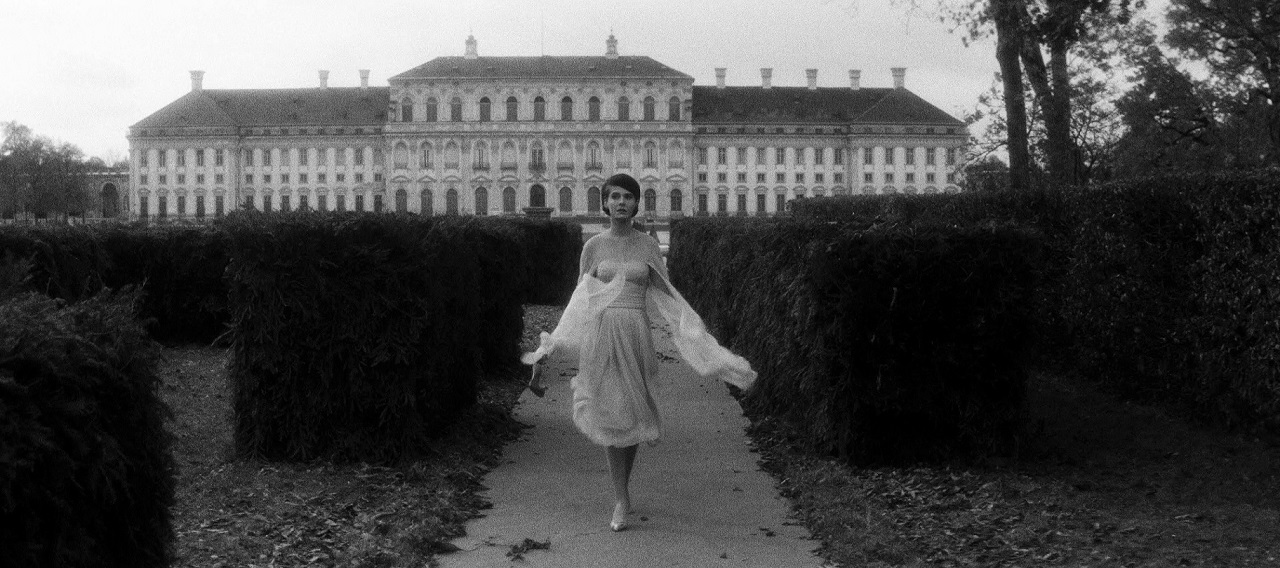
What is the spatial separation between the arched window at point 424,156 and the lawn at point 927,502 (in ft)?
293

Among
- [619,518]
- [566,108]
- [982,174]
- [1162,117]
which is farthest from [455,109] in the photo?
[619,518]

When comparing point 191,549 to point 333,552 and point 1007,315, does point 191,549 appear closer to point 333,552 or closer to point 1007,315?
point 333,552

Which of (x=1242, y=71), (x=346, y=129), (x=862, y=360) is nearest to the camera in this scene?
(x=862, y=360)

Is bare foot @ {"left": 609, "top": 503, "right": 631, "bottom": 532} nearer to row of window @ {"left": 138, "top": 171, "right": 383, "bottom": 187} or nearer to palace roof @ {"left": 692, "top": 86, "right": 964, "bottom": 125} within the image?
palace roof @ {"left": 692, "top": 86, "right": 964, "bottom": 125}

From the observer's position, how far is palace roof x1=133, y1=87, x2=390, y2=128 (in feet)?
321

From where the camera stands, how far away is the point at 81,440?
3.04m

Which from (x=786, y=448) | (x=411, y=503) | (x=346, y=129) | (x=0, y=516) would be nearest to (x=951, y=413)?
(x=786, y=448)

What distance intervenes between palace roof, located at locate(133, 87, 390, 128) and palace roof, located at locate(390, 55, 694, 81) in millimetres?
4200

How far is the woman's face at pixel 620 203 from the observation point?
20.2 feet

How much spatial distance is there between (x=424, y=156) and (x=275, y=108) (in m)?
12.1

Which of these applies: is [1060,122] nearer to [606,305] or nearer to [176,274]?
[176,274]

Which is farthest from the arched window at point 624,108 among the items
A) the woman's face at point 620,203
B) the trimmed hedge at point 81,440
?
the trimmed hedge at point 81,440

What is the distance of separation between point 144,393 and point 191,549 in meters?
2.24

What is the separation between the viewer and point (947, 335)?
717 cm
